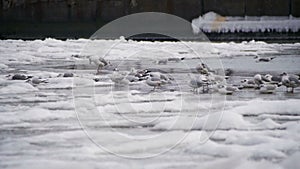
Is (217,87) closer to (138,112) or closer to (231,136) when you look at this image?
(138,112)

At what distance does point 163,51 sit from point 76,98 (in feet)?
24.6

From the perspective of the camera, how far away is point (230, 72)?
8.78 m

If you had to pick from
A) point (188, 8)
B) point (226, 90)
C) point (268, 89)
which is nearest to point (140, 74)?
point (226, 90)

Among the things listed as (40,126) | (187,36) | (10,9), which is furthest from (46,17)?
(40,126)

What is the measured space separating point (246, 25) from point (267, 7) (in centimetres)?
175

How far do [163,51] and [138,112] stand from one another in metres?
8.20

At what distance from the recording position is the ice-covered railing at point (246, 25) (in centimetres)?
1980

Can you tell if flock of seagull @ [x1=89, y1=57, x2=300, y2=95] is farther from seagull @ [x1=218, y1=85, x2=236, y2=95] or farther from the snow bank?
the snow bank

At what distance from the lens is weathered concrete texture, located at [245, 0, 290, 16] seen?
68.6 feet

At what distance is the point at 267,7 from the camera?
21.1 metres

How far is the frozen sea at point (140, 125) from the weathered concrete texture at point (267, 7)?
1274 centimetres

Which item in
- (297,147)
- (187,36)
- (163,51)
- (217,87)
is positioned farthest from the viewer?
(187,36)

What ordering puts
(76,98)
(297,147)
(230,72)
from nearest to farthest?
(297,147), (76,98), (230,72)

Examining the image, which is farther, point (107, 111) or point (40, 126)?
point (107, 111)
